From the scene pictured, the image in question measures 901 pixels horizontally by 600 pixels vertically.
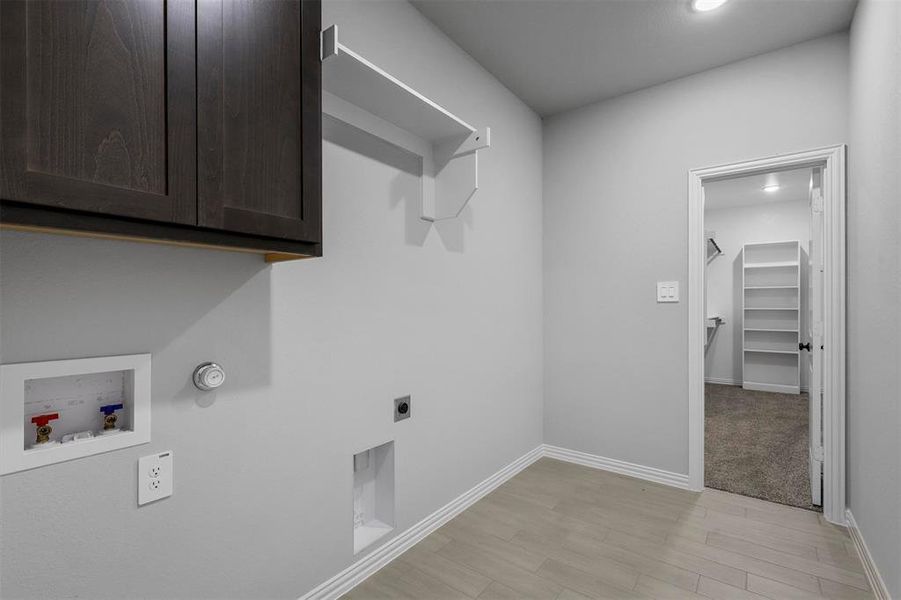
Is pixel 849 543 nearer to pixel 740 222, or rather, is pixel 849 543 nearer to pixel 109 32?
pixel 109 32

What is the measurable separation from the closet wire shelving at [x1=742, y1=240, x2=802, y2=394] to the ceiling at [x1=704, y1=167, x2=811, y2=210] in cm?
59

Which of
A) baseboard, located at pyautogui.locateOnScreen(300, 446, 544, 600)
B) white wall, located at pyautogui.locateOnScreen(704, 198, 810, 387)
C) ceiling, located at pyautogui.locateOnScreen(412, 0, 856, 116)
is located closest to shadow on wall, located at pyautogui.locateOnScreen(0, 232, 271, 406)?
baseboard, located at pyautogui.locateOnScreen(300, 446, 544, 600)

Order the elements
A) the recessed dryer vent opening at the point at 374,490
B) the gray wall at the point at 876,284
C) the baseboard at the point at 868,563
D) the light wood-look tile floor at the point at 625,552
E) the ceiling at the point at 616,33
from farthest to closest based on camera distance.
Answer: the ceiling at the point at 616,33 → the recessed dryer vent opening at the point at 374,490 → the light wood-look tile floor at the point at 625,552 → the baseboard at the point at 868,563 → the gray wall at the point at 876,284

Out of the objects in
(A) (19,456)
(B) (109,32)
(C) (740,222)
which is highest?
(C) (740,222)

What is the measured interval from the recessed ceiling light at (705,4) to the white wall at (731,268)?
4383 millimetres

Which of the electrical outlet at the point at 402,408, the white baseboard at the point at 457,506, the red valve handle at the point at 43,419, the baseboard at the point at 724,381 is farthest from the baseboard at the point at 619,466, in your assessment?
the baseboard at the point at 724,381

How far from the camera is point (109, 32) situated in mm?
863

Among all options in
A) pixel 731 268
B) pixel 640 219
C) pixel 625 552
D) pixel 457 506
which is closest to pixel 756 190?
pixel 731 268

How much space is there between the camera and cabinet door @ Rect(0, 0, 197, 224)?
75 cm

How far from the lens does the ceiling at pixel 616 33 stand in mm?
2102

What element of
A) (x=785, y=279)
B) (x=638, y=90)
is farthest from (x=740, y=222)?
(x=638, y=90)

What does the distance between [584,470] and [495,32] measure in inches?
108

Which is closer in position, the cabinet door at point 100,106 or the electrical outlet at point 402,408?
the cabinet door at point 100,106

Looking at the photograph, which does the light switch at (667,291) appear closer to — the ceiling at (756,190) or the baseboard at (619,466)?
the baseboard at (619,466)
